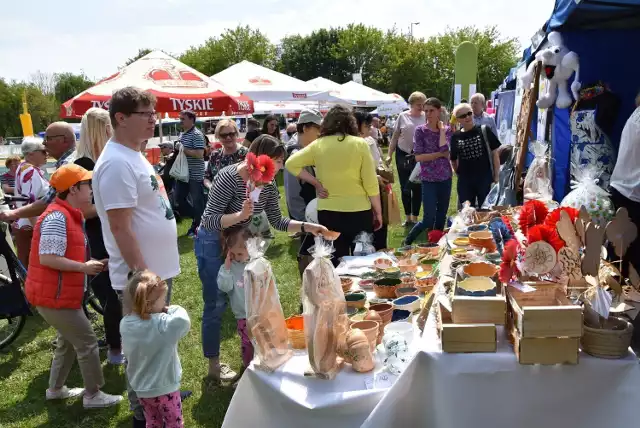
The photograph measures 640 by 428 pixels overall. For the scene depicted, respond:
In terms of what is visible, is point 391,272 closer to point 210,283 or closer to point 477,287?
point 210,283

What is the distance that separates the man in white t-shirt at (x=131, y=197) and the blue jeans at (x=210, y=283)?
0.41 meters

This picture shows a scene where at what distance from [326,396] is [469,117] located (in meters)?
4.25

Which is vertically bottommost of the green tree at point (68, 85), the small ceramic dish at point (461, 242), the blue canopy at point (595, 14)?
the small ceramic dish at point (461, 242)

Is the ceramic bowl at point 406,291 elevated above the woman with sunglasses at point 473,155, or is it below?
below

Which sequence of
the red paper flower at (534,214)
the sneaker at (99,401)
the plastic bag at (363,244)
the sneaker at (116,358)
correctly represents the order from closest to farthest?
the red paper flower at (534,214) < the sneaker at (99,401) < the sneaker at (116,358) < the plastic bag at (363,244)

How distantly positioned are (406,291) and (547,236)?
3.34ft

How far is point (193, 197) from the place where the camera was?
23.3ft

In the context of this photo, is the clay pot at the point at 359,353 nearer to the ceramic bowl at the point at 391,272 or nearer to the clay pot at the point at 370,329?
the clay pot at the point at 370,329

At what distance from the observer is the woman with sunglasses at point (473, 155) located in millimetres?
5414

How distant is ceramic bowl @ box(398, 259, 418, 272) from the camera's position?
3.30 meters

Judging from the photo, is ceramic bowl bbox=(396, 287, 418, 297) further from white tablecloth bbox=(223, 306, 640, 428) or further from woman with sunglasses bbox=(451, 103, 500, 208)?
woman with sunglasses bbox=(451, 103, 500, 208)

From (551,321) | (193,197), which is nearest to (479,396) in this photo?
(551,321)

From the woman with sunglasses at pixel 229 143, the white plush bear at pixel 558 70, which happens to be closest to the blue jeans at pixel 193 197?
the woman with sunglasses at pixel 229 143

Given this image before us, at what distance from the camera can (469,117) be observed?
5430 mm
